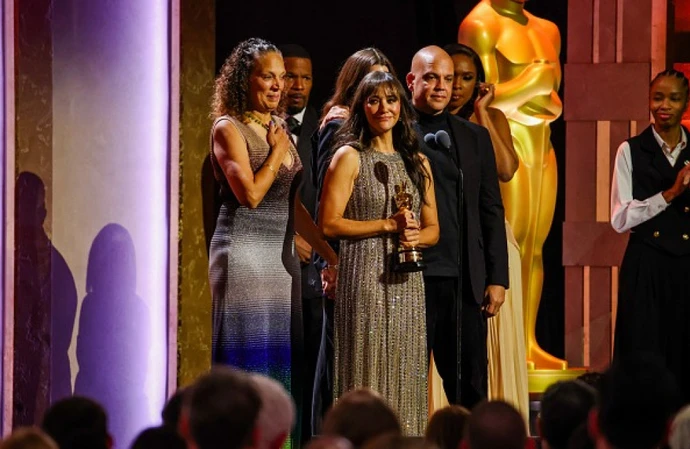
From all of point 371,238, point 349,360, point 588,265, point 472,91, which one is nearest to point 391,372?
point 349,360

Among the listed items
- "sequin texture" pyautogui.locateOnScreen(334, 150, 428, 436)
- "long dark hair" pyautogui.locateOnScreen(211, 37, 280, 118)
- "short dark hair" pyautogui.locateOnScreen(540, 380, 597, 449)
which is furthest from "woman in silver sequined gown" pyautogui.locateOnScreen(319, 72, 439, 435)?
"short dark hair" pyautogui.locateOnScreen(540, 380, 597, 449)

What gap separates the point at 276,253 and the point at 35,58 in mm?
1253

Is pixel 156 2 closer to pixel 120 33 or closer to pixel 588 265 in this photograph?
pixel 120 33

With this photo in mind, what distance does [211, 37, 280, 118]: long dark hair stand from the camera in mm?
4617

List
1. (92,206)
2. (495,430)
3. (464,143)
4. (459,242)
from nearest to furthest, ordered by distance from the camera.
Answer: (495,430), (459,242), (464,143), (92,206)

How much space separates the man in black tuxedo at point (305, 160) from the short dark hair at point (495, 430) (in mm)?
2732

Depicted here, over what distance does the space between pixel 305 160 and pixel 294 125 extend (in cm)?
18

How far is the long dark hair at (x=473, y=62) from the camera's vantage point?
5.50m

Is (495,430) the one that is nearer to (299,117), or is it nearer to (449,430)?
(449,430)

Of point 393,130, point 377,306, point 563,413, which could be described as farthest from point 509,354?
point 563,413

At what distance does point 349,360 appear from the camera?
15.0 ft

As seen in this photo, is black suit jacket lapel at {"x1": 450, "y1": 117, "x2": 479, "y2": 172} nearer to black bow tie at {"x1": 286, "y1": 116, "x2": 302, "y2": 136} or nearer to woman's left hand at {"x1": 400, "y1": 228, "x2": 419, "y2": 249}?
woman's left hand at {"x1": 400, "y1": 228, "x2": 419, "y2": 249}

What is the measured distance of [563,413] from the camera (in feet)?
9.76

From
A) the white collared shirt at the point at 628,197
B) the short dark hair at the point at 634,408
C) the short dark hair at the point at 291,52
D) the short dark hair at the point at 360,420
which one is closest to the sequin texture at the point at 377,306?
the short dark hair at the point at 291,52
